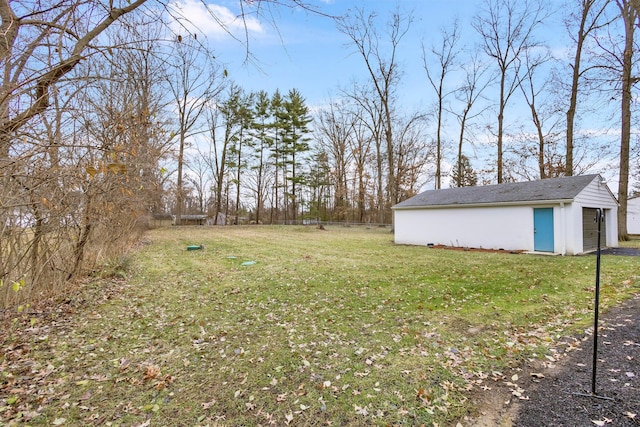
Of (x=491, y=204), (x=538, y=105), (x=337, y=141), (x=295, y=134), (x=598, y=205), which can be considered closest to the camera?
(x=598, y=205)

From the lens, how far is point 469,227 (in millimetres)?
11977

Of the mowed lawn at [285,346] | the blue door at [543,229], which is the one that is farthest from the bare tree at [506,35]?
the mowed lawn at [285,346]

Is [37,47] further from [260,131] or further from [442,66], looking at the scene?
[260,131]

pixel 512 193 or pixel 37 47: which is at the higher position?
pixel 37 47

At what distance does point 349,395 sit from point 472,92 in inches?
914

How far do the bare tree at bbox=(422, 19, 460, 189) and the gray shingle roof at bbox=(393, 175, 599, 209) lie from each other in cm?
845

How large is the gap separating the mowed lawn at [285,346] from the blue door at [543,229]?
348 cm

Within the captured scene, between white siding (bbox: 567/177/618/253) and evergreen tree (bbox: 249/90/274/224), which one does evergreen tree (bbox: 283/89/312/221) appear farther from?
white siding (bbox: 567/177/618/253)

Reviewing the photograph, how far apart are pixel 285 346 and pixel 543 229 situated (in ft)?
34.5

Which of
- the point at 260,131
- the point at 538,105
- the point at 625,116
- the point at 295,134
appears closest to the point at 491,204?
the point at 625,116

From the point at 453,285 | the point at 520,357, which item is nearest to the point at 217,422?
the point at 520,357

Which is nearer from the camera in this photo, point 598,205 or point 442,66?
point 598,205

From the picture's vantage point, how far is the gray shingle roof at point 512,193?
10.1 metres

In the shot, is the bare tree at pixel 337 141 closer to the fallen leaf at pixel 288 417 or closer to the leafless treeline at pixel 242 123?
the leafless treeline at pixel 242 123
